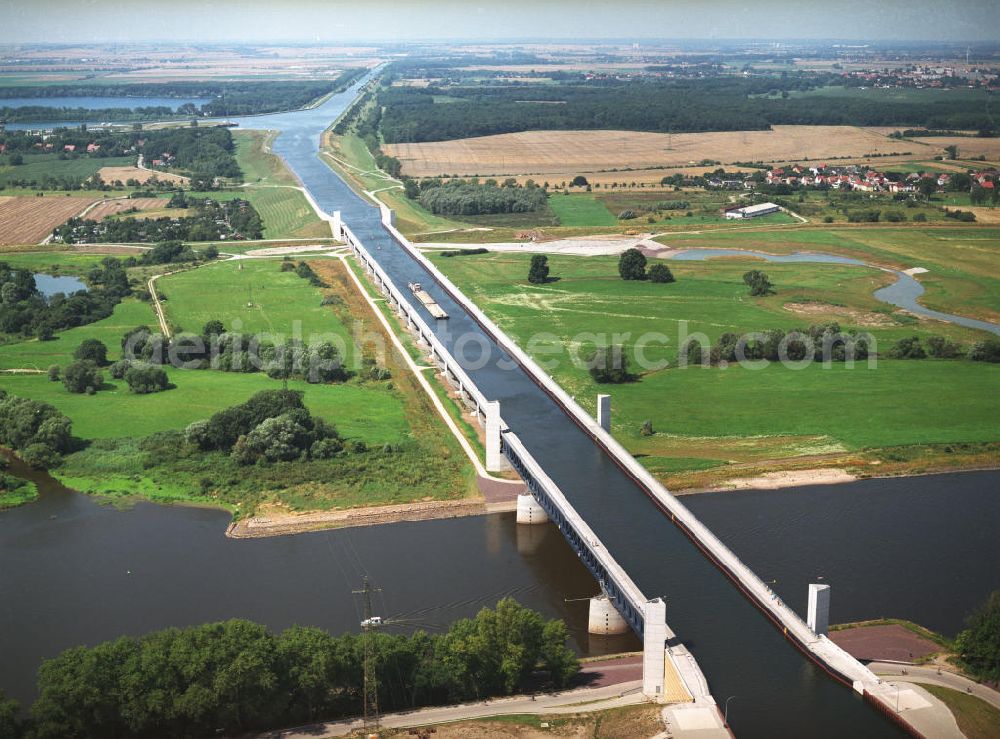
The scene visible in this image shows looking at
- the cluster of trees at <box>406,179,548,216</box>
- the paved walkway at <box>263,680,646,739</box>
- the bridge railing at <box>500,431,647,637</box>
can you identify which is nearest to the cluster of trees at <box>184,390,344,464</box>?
the bridge railing at <box>500,431,647,637</box>

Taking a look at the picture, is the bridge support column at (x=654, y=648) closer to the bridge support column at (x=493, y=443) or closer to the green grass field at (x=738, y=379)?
the green grass field at (x=738, y=379)

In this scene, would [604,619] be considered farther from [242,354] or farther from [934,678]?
[242,354]

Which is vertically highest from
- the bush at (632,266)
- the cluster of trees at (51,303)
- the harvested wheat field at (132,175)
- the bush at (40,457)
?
the harvested wheat field at (132,175)

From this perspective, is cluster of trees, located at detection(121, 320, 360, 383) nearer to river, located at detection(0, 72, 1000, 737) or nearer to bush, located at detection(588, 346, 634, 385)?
bush, located at detection(588, 346, 634, 385)

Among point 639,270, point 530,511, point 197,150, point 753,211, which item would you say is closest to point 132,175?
point 197,150

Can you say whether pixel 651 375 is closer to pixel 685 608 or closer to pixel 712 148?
pixel 685 608

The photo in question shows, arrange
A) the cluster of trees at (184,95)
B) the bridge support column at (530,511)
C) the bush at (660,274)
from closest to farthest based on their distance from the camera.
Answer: the bridge support column at (530,511)
the bush at (660,274)
the cluster of trees at (184,95)

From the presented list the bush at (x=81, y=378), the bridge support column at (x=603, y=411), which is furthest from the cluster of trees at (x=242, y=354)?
the bridge support column at (x=603, y=411)
